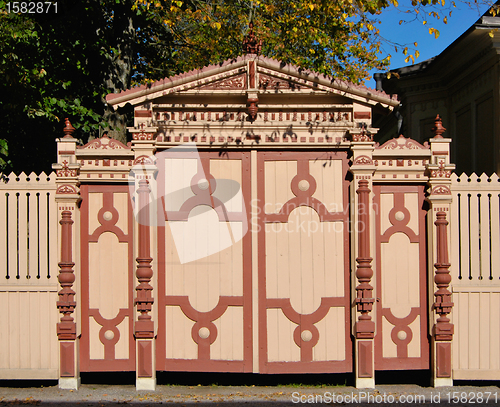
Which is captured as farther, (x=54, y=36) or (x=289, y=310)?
(x=54, y=36)

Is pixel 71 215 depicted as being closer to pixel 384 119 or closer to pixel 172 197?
pixel 172 197

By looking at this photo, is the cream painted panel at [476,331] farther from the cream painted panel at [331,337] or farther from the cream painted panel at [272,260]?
the cream painted panel at [272,260]

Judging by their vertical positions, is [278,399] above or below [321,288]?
below

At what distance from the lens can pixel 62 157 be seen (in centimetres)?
577

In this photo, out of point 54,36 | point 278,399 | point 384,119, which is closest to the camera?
point 278,399

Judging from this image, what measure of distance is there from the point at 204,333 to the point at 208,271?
76cm

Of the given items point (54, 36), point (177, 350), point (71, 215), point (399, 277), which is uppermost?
point (54, 36)

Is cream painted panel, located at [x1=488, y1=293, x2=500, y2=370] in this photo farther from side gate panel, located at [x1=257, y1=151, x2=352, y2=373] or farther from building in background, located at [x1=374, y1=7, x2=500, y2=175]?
building in background, located at [x1=374, y1=7, x2=500, y2=175]

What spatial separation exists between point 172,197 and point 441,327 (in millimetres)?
3614

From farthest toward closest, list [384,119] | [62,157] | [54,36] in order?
[384,119] → [54,36] → [62,157]

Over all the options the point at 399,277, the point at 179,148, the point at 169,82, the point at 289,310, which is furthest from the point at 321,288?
the point at 169,82

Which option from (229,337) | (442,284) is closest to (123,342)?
(229,337)

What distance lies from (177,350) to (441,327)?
3196 millimetres

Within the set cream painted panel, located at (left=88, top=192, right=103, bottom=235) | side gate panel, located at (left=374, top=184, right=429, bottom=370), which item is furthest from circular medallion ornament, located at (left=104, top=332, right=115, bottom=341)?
side gate panel, located at (left=374, top=184, right=429, bottom=370)
